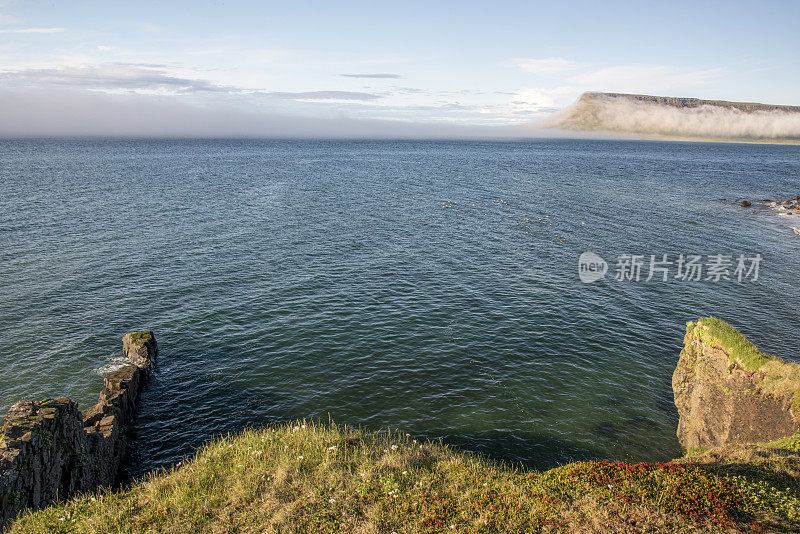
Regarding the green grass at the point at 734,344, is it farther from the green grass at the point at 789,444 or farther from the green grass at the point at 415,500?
the green grass at the point at 415,500

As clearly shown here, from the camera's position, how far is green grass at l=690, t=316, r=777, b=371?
22.0 m

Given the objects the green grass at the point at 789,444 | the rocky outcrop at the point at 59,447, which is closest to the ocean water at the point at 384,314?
the rocky outcrop at the point at 59,447

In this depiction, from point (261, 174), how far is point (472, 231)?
86.4 metres

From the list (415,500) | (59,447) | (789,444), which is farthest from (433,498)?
(59,447)

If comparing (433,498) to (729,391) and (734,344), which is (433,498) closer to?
(729,391)

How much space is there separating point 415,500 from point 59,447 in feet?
51.2

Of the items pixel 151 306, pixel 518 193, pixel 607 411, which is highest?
pixel 518 193

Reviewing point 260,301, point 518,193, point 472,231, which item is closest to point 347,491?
point 260,301

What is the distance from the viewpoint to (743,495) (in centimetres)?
1398

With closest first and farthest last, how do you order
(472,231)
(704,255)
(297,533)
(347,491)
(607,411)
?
1. (297,533)
2. (347,491)
3. (607,411)
4. (704,255)
5. (472,231)

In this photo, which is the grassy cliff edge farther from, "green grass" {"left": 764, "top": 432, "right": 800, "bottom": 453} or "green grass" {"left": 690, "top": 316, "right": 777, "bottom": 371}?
"green grass" {"left": 690, "top": 316, "right": 777, "bottom": 371}

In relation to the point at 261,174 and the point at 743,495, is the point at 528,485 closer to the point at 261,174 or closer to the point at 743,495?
the point at 743,495

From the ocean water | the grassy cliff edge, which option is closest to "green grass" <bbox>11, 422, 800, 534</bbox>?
the grassy cliff edge

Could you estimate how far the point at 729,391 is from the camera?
23047mm
